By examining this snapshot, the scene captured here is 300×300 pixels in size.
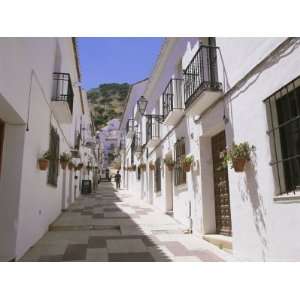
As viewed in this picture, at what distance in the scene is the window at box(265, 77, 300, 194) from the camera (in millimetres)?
3898

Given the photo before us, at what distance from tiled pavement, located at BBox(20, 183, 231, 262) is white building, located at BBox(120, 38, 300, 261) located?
464 millimetres

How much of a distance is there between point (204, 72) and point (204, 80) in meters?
0.25

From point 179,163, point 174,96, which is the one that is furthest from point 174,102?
point 179,163

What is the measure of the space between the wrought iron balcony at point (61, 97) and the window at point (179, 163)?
3.17 meters

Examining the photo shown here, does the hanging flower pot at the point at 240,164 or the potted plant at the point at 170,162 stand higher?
the potted plant at the point at 170,162

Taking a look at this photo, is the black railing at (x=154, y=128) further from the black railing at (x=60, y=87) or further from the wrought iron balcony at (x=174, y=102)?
the black railing at (x=60, y=87)

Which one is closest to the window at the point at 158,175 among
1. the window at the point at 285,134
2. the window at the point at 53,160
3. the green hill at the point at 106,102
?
the window at the point at 53,160

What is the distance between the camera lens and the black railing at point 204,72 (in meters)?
5.85

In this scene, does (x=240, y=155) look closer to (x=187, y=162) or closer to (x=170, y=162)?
(x=187, y=162)

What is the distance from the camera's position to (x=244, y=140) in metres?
4.88

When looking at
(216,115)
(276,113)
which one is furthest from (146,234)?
(276,113)

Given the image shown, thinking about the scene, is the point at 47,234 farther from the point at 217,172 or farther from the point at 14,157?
the point at 217,172

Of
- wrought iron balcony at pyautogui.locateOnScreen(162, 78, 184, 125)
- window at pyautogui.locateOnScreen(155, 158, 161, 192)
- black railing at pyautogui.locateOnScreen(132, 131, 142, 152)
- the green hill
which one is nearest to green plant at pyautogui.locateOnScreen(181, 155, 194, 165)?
wrought iron balcony at pyautogui.locateOnScreen(162, 78, 184, 125)

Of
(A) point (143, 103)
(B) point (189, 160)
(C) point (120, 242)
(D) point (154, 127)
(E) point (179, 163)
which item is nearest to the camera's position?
(C) point (120, 242)
